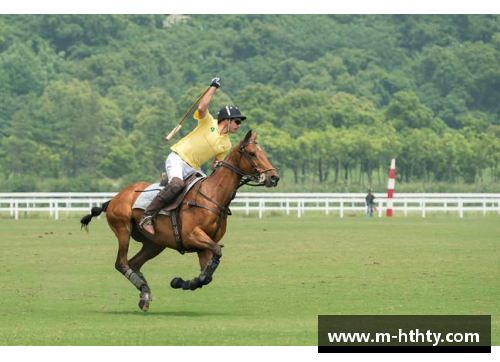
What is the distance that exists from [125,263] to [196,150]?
5.41 feet

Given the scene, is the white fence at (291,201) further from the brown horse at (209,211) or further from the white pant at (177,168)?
the brown horse at (209,211)

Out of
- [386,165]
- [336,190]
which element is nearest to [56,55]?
[386,165]

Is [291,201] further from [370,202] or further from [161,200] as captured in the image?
[161,200]

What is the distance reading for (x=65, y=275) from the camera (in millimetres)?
19484

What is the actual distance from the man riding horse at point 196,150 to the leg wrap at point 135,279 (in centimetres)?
55

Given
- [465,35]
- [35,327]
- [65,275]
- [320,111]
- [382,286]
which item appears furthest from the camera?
[465,35]

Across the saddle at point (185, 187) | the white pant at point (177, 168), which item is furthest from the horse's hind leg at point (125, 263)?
the white pant at point (177, 168)

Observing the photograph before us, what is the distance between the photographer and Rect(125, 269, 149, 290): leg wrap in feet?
49.0

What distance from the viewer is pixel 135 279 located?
1505 cm

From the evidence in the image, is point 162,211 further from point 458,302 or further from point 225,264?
point 225,264

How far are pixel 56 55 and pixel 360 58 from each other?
27091mm

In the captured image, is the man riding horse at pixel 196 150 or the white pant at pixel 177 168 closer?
the man riding horse at pixel 196 150

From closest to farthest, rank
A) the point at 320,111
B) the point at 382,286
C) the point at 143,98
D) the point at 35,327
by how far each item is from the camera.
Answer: the point at 35,327 < the point at 382,286 < the point at 320,111 < the point at 143,98

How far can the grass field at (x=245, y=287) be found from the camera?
12367mm
